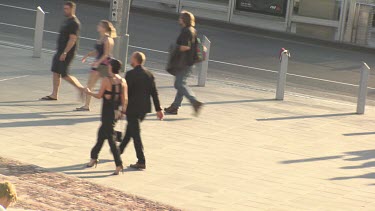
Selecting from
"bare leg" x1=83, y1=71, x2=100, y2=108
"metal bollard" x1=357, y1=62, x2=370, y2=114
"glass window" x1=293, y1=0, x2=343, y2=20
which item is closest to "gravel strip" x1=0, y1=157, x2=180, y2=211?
"bare leg" x1=83, y1=71, x2=100, y2=108

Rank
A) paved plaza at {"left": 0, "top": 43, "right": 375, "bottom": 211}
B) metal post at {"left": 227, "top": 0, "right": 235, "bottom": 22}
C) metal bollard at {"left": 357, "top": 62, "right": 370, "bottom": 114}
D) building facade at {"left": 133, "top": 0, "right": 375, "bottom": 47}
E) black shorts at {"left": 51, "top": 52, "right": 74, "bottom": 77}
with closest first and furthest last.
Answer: paved plaza at {"left": 0, "top": 43, "right": 375, "bottom": 211}
black shorts at {"left": 51, "top": 52, "right": 74, "bottom": 77}
metal bollard at {"left": 357, "top": 62, "right": 370, "bottom": 114}
building facade at {"left": 133, "top": 0, "right": 375, "bottom": 47}
metal post at {"left": 227, "top": 0, "right": 235, "bottom": 22}

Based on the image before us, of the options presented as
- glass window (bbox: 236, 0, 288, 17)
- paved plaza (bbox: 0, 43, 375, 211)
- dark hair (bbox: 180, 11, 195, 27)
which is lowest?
paved plaza (bbox: 0, 43, 375, 211)

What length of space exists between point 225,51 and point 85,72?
6641 millimetres

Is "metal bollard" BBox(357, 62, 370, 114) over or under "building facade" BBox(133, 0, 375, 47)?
under

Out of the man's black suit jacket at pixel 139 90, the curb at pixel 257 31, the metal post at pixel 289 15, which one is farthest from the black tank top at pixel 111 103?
the metal post at pixel 289 15

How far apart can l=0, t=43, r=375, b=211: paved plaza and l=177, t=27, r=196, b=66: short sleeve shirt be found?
1.03m

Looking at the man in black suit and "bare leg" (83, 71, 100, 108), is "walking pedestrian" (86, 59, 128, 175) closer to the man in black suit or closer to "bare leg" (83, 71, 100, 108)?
the man in black suit

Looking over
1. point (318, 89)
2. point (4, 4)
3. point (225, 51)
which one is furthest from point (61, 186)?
point (4, 4)

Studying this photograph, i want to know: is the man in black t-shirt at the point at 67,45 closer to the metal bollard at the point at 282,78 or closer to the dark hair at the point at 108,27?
the dark hair at the point at 108,27

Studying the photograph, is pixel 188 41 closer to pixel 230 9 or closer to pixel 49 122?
pixel 49 122

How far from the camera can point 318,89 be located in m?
20.9

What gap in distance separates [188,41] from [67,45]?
2.09 m

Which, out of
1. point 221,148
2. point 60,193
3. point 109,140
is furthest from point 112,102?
point 221,148

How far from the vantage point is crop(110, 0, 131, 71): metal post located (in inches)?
742
